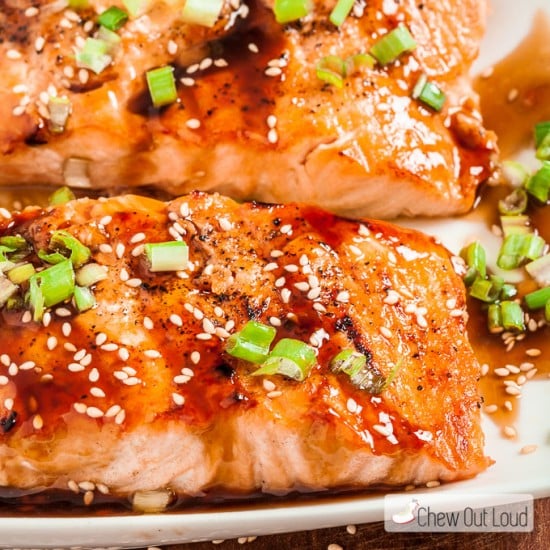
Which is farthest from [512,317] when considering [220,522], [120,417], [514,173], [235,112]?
[120,417]

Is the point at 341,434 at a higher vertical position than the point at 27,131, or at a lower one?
lower

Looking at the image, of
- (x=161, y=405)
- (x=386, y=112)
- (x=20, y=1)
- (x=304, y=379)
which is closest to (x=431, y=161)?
(x=386, y=112)

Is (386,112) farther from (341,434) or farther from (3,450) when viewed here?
(3,450)

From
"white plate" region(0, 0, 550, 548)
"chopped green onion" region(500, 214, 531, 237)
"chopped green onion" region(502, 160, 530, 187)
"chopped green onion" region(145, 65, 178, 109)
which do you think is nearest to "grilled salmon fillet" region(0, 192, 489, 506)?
"white plate" region(0, 0, 550, 548)

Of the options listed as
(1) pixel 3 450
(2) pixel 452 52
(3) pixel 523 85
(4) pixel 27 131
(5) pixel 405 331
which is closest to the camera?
(1) pixel 3 450

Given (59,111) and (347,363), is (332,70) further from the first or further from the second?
(347,363)

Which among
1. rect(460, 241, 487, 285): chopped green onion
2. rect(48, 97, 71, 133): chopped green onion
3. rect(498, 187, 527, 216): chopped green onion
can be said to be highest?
rect(48, 97, 71, 133): chopped green onion

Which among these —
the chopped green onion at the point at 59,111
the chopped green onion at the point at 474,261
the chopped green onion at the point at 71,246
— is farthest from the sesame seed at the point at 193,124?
the chopped green onion at the point at 474,261

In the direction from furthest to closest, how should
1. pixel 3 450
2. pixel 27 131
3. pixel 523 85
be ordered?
1. pixel 523 85
2. pixel 27 131
3. pixel 3 450

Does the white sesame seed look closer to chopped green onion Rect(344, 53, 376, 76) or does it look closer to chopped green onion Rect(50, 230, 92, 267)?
chopped green onion Rect(50, 230, 92, 267)
